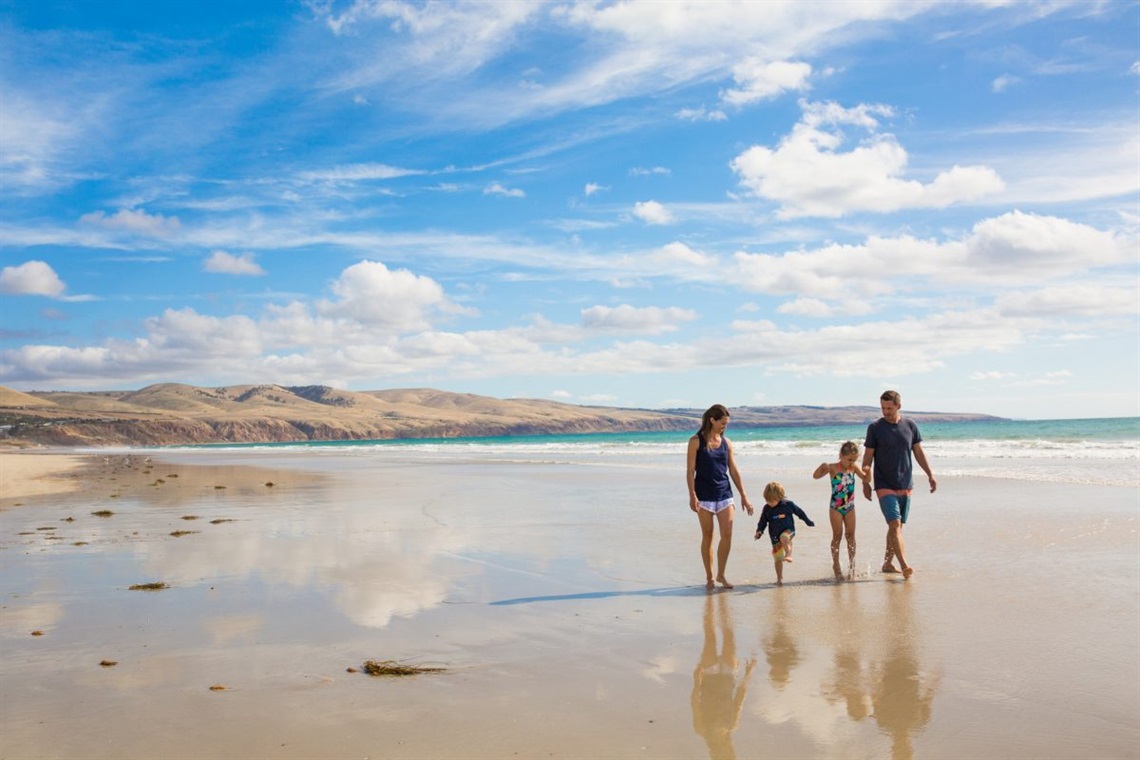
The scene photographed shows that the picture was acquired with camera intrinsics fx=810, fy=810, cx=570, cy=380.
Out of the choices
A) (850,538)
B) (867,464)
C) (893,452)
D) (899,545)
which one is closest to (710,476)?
(850,538)

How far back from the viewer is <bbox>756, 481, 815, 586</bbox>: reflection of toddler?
891 cm

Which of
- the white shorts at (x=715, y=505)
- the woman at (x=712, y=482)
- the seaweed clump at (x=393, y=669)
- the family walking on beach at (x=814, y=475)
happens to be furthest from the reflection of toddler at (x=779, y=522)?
the seaweed clump at (x=393, y=669)

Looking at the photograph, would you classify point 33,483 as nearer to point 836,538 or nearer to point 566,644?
point 566,644

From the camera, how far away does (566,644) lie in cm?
646

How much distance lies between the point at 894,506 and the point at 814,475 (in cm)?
143

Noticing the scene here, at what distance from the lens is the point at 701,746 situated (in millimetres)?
4402

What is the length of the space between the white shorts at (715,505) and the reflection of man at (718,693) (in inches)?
82.9

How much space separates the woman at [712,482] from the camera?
29.1 feet

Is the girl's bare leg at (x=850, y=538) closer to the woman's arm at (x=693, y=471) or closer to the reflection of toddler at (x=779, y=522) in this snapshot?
the reflection of toddler at (x=779, y=522)

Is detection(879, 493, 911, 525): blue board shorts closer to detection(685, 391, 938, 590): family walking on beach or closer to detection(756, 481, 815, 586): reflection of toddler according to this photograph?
detection(685, 391, 938, 590): family walking on beach

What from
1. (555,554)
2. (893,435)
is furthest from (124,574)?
(893,435)

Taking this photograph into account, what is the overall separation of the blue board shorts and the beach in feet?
2.29

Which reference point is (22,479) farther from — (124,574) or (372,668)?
(372,668)

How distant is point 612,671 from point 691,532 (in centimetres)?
728
